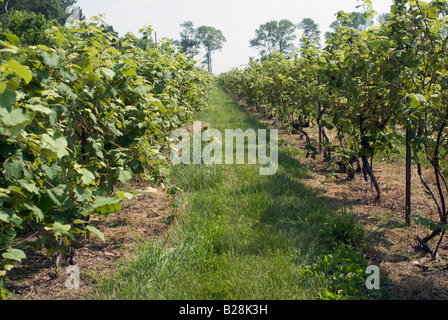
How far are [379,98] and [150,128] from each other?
267 cm

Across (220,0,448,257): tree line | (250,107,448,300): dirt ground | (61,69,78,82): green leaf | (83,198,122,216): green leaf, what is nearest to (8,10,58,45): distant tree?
(220,0,448,257): tree line

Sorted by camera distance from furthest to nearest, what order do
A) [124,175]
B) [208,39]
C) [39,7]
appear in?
[208,39] < [39,7] < [124,175]

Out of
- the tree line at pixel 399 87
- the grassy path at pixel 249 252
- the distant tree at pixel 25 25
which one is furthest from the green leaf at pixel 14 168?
the distant tree at pixel 25 25

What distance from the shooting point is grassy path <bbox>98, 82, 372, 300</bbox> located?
231cm

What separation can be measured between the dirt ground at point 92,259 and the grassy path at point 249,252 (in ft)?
0.71

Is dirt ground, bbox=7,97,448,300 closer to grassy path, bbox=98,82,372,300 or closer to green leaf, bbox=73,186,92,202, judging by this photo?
grassy path, bbox=98,82,372,300

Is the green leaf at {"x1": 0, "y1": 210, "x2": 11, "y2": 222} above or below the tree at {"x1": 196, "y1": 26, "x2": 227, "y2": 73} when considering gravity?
below

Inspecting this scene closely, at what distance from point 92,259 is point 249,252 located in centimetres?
135

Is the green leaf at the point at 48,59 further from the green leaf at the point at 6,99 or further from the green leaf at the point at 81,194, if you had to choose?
the green leaf at the point at 81,194

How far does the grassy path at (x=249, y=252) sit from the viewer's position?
2.31 m

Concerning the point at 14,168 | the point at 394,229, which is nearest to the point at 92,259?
the point at 14,168

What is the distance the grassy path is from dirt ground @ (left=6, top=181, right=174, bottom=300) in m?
0.22

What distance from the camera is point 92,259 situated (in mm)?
2834

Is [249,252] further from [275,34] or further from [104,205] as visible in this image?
[275,34]
